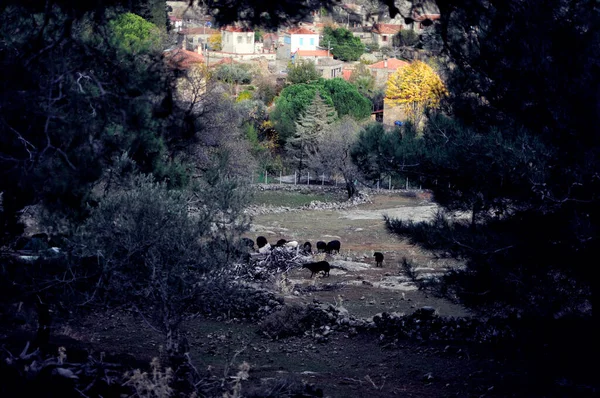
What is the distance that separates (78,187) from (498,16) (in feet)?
15.8

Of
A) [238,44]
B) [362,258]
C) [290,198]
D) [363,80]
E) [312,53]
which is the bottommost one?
[290,198]

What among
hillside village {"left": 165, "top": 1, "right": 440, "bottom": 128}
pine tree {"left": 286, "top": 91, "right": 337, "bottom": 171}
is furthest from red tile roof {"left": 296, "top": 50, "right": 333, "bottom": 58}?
pine tree {"left": 286, "top": 91, "right": 337, "bottom": 171}

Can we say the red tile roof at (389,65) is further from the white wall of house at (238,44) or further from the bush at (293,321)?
the bush at (293,321)

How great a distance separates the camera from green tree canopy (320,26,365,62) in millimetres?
95938

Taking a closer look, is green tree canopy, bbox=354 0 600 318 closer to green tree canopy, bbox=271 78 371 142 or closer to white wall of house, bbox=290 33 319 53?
green tree canopy, bbox=271 78 371 142

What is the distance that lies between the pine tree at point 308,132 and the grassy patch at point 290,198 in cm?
577

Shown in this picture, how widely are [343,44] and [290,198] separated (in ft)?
187

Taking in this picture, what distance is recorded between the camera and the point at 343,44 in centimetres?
9731

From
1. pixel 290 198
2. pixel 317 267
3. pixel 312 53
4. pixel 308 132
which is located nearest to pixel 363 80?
pixel 312 53

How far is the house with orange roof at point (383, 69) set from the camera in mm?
77125

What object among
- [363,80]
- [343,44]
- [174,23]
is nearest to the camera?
→ [174,23]

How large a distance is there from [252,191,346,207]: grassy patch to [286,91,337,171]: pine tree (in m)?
5.77

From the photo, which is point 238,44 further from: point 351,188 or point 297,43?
point 351,188

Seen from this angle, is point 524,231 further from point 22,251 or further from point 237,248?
point 22,251
